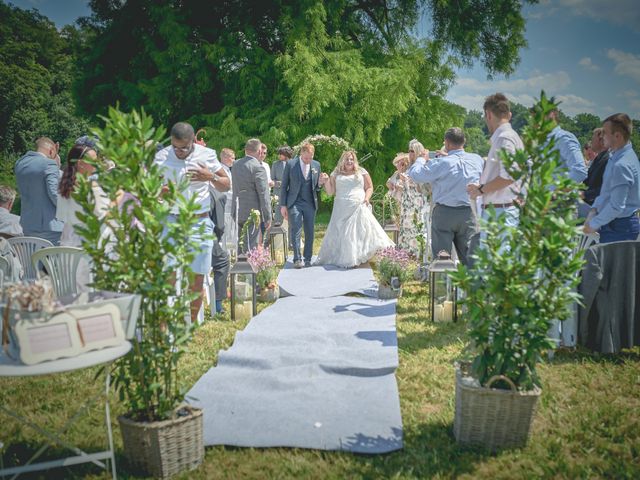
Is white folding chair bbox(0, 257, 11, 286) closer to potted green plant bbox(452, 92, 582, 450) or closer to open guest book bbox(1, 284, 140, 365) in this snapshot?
open guest book bbox(1, 284, 140, 365)

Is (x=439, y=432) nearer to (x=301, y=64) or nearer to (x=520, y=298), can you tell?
(x=520, y=298)

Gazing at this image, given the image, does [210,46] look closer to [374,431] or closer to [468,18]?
[468,18]

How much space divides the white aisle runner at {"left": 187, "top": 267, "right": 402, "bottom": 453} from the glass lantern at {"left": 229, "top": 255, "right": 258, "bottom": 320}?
172 mm

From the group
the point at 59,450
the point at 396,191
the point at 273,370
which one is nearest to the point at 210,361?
the point at 273,370

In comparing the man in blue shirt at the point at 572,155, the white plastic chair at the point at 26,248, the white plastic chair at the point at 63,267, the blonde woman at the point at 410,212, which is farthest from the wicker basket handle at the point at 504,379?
the blonde woman at the point at 410,212

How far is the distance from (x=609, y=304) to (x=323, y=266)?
18.3 ft

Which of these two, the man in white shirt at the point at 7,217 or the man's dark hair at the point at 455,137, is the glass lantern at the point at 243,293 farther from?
the man's dark hair at the point at 455,137

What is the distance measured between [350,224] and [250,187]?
1.95 m

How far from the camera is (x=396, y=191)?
10.4 meters

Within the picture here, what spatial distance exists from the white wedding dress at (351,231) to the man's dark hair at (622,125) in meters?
4.92

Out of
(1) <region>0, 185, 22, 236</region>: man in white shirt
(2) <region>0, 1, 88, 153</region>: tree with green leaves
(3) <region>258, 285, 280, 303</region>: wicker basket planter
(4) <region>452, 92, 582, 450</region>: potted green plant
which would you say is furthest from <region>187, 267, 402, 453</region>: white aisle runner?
(2) <region>0, 1, 88, 153</region>: tree with green leaves

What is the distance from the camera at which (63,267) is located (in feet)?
15.1

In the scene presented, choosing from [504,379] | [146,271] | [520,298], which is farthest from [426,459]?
[146,271]

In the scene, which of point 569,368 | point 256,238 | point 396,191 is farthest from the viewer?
point 396,191
